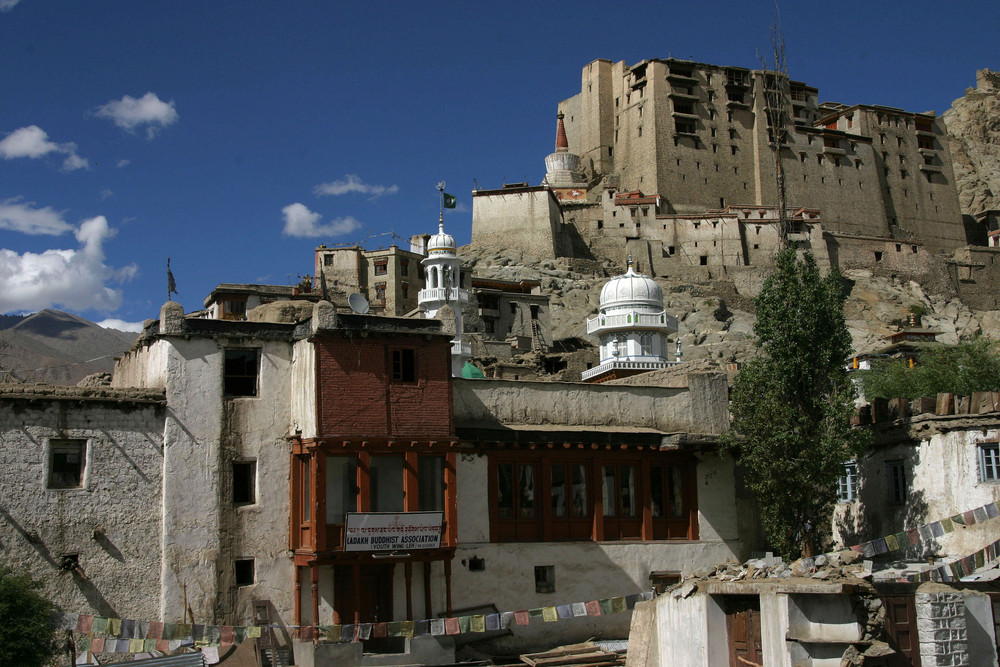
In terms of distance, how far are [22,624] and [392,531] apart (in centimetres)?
786

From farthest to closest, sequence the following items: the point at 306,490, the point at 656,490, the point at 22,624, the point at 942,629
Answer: the point at 656,490 < the point at 306,490 < the point at 942,629 < the point at 22,624

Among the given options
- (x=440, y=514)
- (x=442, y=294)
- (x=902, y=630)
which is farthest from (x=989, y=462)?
(x=442, y=294)

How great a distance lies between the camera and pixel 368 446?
2569 cm

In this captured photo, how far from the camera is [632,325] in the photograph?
176ft

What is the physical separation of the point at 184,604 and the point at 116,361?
29.6 feet

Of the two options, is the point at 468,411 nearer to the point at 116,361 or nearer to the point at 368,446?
the point at 368,446

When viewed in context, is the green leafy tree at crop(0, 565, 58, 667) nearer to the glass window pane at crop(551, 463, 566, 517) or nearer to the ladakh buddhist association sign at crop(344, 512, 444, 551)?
the ladakh buddhist association sign at crop(344, 512, 444, 551)

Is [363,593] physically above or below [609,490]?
below

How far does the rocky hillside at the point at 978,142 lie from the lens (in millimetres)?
118750

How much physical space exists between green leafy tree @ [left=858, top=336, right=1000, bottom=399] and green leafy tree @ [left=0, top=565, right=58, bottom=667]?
28309mm

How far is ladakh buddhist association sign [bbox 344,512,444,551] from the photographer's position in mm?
24953

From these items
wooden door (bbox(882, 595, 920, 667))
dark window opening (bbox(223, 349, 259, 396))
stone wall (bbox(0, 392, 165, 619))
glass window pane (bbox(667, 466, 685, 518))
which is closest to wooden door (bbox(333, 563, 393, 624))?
stone wall (bbox(0, 392, 165, 619))

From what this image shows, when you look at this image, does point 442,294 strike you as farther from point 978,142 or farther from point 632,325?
point 978,142

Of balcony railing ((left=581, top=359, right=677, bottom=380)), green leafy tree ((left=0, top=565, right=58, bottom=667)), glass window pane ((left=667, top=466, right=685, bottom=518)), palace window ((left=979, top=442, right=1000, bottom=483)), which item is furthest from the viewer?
balcony railing ((left=581, top=359, right=677, bottom=380))
